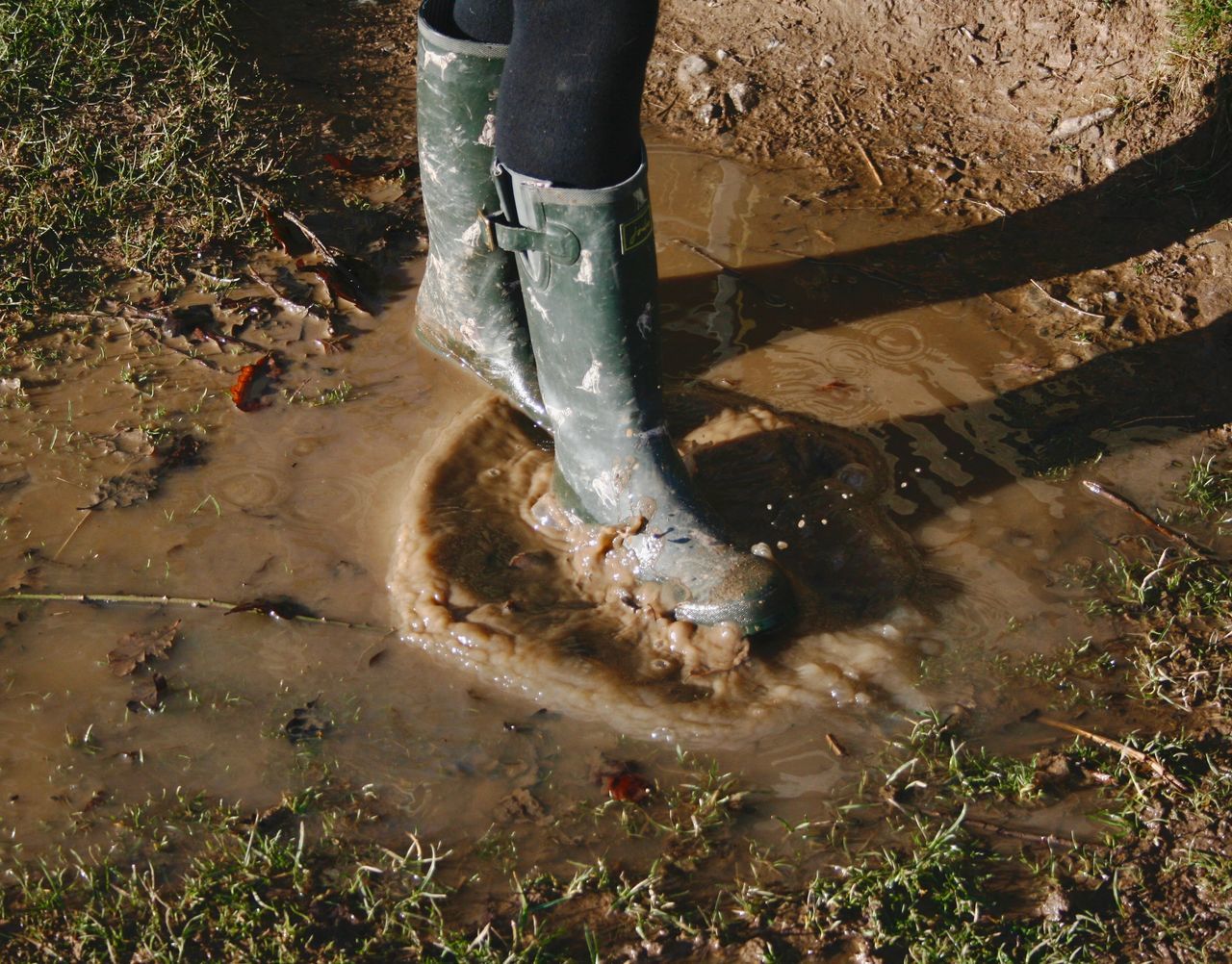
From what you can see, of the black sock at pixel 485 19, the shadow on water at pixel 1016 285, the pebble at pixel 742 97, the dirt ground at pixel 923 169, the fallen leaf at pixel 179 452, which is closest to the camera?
the black sock at pixel 485 19

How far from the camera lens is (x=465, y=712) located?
6.30 ft

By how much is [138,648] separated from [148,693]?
107 millimetres

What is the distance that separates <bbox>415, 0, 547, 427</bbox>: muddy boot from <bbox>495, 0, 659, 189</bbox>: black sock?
0.39 m

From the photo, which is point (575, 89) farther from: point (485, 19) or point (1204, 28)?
point (1204, 28)

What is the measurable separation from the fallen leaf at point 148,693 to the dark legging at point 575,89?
105 centimetres

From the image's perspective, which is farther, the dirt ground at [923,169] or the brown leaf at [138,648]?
the dirt ground at [923,169]

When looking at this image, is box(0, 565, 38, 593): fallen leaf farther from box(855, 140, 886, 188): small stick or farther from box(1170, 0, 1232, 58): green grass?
box(1170, 0, 1232, 58): green grass

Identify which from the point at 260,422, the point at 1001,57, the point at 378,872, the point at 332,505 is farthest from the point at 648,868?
the point at 1001,57

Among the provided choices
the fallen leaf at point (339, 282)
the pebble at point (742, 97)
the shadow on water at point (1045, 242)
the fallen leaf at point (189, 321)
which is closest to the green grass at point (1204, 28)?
the shadow on water at point (1045, 242)

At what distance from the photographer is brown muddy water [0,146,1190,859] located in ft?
6.09

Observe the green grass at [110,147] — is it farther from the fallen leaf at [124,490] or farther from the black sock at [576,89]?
the black sock at [576,89]

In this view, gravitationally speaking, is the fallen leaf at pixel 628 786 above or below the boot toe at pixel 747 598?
below

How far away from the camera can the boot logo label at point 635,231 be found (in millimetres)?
1892

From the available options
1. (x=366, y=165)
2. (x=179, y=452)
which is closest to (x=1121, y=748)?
(x=179, y=452)
